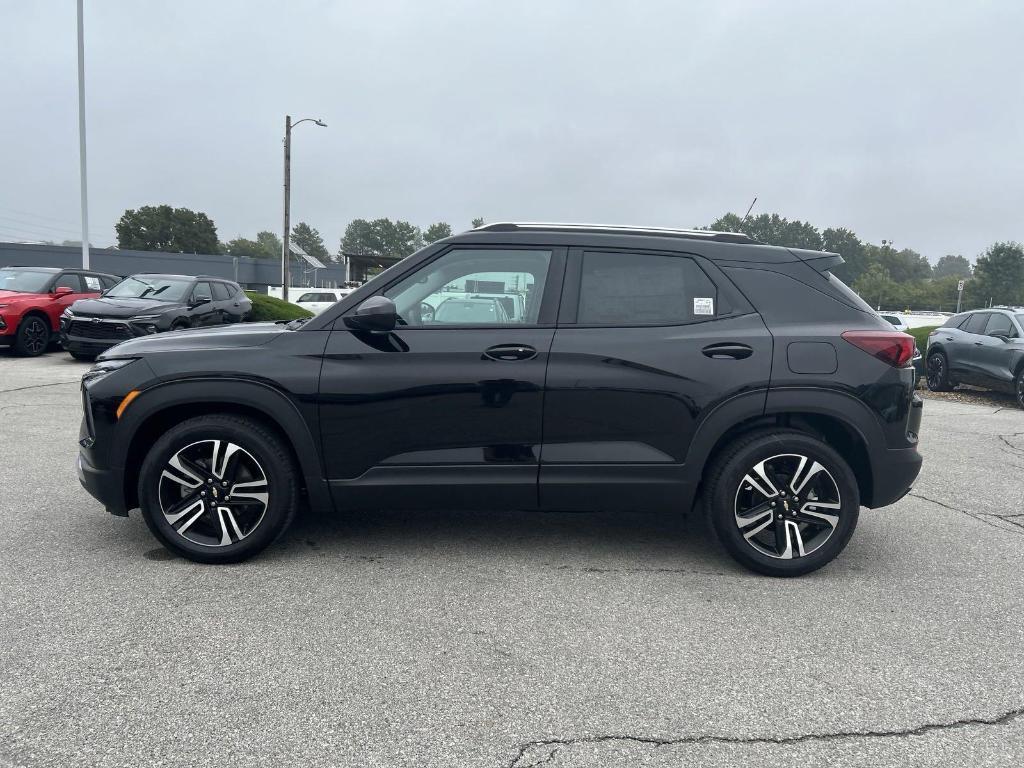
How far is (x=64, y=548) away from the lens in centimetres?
406

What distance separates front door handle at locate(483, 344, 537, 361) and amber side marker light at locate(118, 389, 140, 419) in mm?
1784

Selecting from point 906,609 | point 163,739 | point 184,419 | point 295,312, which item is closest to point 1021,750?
point 906,609

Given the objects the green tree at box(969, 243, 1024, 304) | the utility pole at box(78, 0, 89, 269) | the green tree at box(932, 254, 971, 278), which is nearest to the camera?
the utility pole at box(78, 0, 89, 269)

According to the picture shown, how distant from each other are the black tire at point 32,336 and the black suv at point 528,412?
11309 millimetres

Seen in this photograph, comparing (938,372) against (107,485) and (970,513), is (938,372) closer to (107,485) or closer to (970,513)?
(970,513)

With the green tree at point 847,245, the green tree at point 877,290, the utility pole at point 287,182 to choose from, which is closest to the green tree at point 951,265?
the green tree at point 847,245

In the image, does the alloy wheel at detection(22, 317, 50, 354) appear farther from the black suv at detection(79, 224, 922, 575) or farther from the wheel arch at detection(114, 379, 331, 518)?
the wheel arch at detection(114, 379, 331, 518)

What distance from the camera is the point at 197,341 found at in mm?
3900

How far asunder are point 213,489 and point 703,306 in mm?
2706

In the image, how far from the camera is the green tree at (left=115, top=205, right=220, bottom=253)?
3595 inches

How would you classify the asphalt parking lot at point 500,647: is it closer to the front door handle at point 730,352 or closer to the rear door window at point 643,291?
the front door handle at point 730,352

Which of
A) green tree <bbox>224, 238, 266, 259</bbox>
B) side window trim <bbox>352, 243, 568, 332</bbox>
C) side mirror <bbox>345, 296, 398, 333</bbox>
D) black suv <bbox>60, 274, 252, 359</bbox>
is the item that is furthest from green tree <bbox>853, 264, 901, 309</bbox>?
green tree <bbox>224, 238, 266, 259</bbox>

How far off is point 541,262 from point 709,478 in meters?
1.44

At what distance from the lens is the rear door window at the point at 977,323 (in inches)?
484
